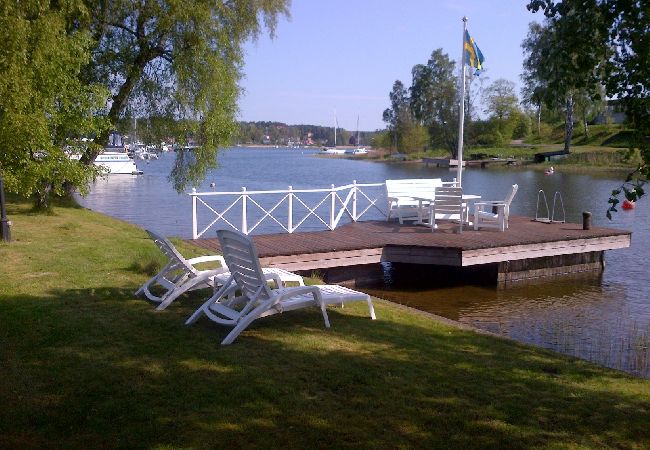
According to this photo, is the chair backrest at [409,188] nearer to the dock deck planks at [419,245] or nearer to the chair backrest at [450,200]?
the dock deck planks at [419,245]

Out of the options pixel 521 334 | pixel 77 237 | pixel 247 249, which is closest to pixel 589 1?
pixel 247 249

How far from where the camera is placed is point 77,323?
20.2 ft

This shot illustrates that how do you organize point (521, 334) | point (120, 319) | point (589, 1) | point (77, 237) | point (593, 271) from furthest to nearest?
1. point (593, 271)
2. point (77, 237)
3. point (521, 334)
4. point (120, 319)
5. point (589, 1)

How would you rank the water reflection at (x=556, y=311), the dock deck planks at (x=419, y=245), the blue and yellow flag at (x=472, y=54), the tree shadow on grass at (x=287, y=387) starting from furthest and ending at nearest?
the blue and yellow flag at (x=472, y=54) → the dock deck planks at (x=419, y=245) → the water reflection at (x=556, y=311) → the tree shadow on grass at (x=287, y=387)

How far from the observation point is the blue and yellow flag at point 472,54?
1678 cm

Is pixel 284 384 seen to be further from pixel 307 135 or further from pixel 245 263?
pixel 307 135

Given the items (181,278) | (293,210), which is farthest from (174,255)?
(293,210)

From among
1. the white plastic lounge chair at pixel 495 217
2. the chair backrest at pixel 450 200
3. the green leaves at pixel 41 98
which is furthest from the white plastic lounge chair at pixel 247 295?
the white plastic lounge chair at pixel 495 217

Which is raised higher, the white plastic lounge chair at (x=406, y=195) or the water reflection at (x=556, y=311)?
the white plastic lounge chair at (x=406, y=195)

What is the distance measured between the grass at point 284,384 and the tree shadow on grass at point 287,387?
13mm

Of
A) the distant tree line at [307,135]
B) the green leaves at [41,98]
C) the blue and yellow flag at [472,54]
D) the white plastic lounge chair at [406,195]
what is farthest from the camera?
the distant tree line at [307,135]

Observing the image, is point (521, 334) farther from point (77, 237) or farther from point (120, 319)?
point (77, 237)

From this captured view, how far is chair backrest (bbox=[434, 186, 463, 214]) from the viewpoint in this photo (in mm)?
13398

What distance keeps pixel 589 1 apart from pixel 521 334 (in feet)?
18.7
